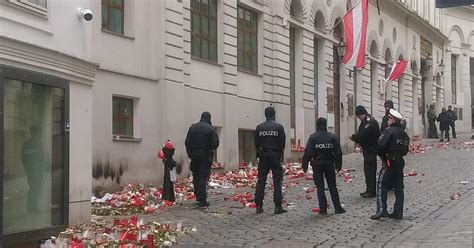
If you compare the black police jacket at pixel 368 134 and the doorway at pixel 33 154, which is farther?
the black police jacket at pixel 368 134

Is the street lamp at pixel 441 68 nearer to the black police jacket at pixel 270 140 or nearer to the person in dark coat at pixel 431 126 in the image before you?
the person in dark coat at pixel 431 126

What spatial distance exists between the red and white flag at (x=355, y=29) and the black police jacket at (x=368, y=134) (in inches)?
409

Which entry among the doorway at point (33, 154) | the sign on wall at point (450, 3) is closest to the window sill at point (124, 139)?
the doorway at point (33, 154)

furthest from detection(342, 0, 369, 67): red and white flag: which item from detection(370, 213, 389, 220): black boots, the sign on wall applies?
the sign on wall

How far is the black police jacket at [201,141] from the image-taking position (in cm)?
1327

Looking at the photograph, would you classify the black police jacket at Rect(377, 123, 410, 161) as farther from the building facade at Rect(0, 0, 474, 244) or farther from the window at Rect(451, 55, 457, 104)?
the window at Rect(451, 55, 457, 104)

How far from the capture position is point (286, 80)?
2502 centimetres

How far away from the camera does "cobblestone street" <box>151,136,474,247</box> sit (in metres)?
9.32

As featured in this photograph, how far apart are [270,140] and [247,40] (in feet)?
37.3

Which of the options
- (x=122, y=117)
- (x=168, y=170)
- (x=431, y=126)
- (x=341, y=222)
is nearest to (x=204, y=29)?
(x=122, y=117)

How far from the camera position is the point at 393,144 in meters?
11.0

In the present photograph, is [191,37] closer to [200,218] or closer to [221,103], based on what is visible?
[221,103]

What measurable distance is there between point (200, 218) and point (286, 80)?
13.9 meters

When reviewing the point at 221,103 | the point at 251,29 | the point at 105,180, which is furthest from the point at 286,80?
the point at 105,180
